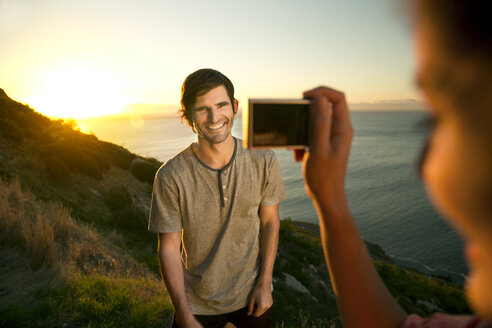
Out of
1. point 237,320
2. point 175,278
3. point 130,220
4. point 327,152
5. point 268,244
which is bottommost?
point 130,220

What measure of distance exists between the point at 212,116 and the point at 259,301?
1.85m

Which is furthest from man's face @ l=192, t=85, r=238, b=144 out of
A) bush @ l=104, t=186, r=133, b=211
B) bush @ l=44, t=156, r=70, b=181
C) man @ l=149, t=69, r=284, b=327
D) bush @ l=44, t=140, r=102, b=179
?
bush @ l=44, t=140, r=102, b=179

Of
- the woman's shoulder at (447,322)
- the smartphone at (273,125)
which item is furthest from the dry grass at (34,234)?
the woman's shoulder at (447,322)

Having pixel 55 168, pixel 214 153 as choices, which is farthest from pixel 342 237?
pixel 55 168

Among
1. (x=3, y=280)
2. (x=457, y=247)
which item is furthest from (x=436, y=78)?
(x=457, y=247)

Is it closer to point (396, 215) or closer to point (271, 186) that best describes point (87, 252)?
point (271, 186)

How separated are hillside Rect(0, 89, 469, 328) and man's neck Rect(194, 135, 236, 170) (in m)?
2.93

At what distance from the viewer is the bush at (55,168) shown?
1398 cm

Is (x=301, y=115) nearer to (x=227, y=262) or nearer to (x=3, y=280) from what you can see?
(x=227, y=262)

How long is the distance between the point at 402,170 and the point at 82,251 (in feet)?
362

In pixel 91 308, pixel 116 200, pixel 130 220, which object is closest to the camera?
pixel 91 308

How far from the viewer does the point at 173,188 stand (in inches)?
96.7

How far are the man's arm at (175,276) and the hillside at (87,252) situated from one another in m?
2.07

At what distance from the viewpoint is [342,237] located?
0.94 meters
